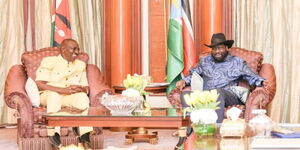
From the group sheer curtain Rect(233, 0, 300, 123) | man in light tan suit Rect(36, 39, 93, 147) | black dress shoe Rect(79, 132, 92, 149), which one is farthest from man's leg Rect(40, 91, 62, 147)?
sheer curtain Rect(233, 0, 300, 123)

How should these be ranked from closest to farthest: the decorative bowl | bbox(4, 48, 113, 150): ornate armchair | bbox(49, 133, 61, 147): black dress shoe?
the decorative bowl
bbox(49, 133, 61, 147): black dress shoe
bbox(4, 48, 113, 150): ornate armchair

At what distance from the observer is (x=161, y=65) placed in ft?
25.8

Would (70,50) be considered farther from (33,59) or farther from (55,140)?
(55,140)

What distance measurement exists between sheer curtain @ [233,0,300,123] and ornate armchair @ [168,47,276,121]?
1.20 m

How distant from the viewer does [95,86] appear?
20.0 ft

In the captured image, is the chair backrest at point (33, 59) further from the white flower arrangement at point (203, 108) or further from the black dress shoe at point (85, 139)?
the white flower arrangement at point (203, 108)

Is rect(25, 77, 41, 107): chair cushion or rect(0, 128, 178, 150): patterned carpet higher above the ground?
rect(25, 77, 41, 107): chair cushion

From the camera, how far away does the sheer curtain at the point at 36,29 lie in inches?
301

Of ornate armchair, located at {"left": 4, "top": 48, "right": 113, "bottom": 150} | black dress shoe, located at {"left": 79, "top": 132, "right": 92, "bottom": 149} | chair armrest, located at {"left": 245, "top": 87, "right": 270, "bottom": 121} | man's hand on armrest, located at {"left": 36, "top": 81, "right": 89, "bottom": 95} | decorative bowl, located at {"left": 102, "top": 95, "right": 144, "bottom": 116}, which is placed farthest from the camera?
man's hand on armrest, located at {"left": 36, "top": 81, "right": 89, "bottom": 95}

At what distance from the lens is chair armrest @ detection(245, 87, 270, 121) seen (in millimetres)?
5551

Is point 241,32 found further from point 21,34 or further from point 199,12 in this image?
point 21,34

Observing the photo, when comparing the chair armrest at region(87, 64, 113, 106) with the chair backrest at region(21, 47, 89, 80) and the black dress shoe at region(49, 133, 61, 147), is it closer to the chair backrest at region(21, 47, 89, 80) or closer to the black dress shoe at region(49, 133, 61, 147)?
the chair backrest at region(21, 47, 89, 80)

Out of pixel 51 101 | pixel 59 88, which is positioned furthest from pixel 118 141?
pixel 51 101

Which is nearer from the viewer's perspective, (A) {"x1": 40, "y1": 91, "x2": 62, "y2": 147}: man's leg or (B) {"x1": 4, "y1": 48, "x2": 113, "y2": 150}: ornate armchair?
(B) {"x1": 4, "y1": 48, "x2": 113, "y2": 150}: ornate armchair
